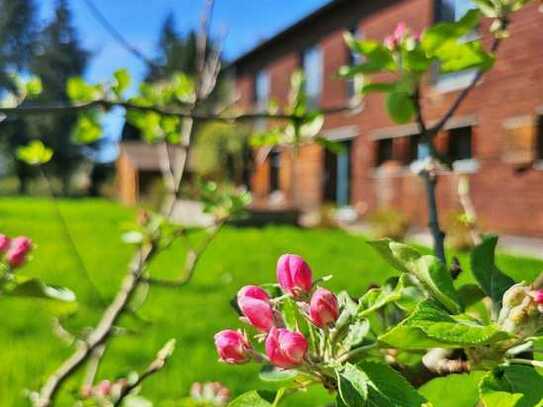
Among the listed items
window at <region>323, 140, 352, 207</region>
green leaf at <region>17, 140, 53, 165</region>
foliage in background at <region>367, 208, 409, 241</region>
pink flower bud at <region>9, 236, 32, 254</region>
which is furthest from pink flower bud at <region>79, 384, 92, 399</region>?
→ window at <region>323, 140, 352, 207</region>

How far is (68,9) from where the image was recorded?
1.58m

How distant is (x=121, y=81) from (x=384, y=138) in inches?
428

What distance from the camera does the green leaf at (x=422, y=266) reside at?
17.8 inches

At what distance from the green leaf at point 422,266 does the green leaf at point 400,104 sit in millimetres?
378

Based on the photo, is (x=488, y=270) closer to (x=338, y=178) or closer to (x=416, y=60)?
(x=416, y=60)

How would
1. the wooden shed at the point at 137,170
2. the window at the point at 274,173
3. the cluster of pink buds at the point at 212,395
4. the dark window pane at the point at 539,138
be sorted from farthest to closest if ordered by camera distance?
the wooden shed at the point at 137,170, the window at the point at 274,173, the dark window pane at the point at 539,138, the cluster of pink buds at the point at 212,395

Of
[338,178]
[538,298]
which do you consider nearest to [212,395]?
[538,298]

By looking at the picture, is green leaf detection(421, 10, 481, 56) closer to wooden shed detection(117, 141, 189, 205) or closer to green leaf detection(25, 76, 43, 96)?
green leaf detection(25, 76, 43, 96)

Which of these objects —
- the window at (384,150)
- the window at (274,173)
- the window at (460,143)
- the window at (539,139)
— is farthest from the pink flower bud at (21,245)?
the window at (274,173)

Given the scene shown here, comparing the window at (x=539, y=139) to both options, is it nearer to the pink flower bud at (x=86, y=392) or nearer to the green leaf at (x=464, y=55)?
the pink flower bud at (x=86, y=392)

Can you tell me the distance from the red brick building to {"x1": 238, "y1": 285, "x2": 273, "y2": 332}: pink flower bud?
4384 millimetres

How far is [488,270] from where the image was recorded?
0.54 m

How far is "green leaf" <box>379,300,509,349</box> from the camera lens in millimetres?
361

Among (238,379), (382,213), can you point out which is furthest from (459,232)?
(238,379)
